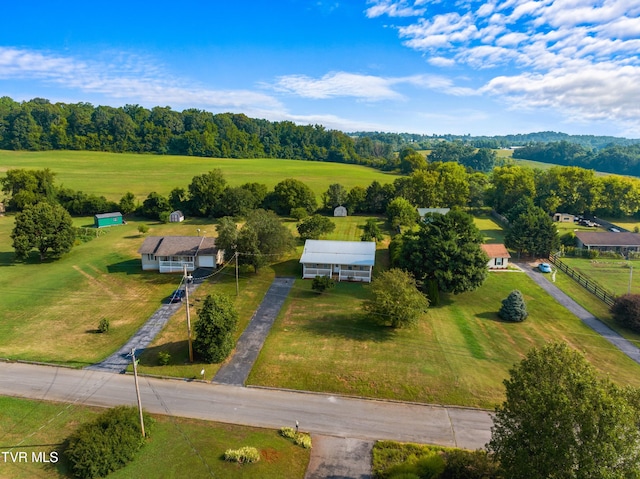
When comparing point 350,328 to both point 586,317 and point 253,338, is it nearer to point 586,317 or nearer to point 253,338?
point 253,338

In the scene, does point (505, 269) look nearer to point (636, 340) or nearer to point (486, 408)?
point (636, 340)

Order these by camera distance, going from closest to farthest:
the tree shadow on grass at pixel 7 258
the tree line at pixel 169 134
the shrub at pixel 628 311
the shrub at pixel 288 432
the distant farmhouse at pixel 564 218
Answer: the shrub at pixel 288 432, the shrub at pixel 628 311, the tree shadow on grass at pixel 7 258, the distant farmhouse at pixel 564 218, the tree line at pixel 169 134

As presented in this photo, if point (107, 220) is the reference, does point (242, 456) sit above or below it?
below

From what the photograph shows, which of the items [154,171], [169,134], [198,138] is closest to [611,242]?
[154,171]

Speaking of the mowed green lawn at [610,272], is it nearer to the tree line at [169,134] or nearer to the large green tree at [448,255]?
the large green tree at [448,255]

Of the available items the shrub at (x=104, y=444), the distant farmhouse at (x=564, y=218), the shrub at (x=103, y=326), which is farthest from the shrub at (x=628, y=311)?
the shrub at (x=103, y=326)

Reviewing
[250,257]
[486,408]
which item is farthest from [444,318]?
[250,257]
